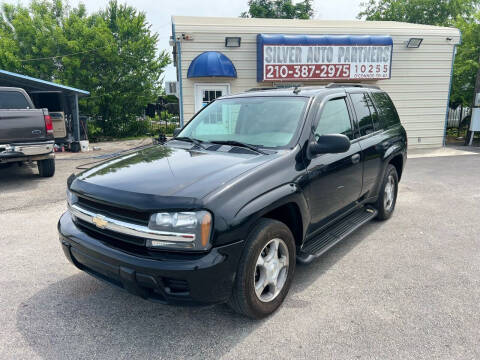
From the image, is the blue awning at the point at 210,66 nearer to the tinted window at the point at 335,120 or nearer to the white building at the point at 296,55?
the white building at the point at 296,55

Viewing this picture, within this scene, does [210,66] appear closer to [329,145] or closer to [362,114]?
[362,114]

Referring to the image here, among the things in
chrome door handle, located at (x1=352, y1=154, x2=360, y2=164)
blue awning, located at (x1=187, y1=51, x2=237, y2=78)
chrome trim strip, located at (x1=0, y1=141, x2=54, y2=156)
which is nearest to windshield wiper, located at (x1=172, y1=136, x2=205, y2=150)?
chrome door handle, located at (x1=352, y1=154, x2=360, y2=164)

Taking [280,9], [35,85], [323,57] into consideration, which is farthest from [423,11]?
[35,85]

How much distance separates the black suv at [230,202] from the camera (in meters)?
2.37

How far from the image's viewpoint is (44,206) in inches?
245

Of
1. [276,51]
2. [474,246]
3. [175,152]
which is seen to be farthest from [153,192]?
[276,51]

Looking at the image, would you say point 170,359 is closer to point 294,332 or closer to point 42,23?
point 294,332

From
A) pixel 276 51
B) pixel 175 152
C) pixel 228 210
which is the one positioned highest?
pixel 276 51

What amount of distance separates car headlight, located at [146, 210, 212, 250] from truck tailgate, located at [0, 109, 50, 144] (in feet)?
20.7

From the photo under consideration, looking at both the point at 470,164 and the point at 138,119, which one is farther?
the point at 138,119

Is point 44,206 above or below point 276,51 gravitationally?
below

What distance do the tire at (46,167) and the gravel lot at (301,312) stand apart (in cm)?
379

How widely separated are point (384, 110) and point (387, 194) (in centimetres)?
120

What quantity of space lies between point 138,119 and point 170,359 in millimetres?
21078
